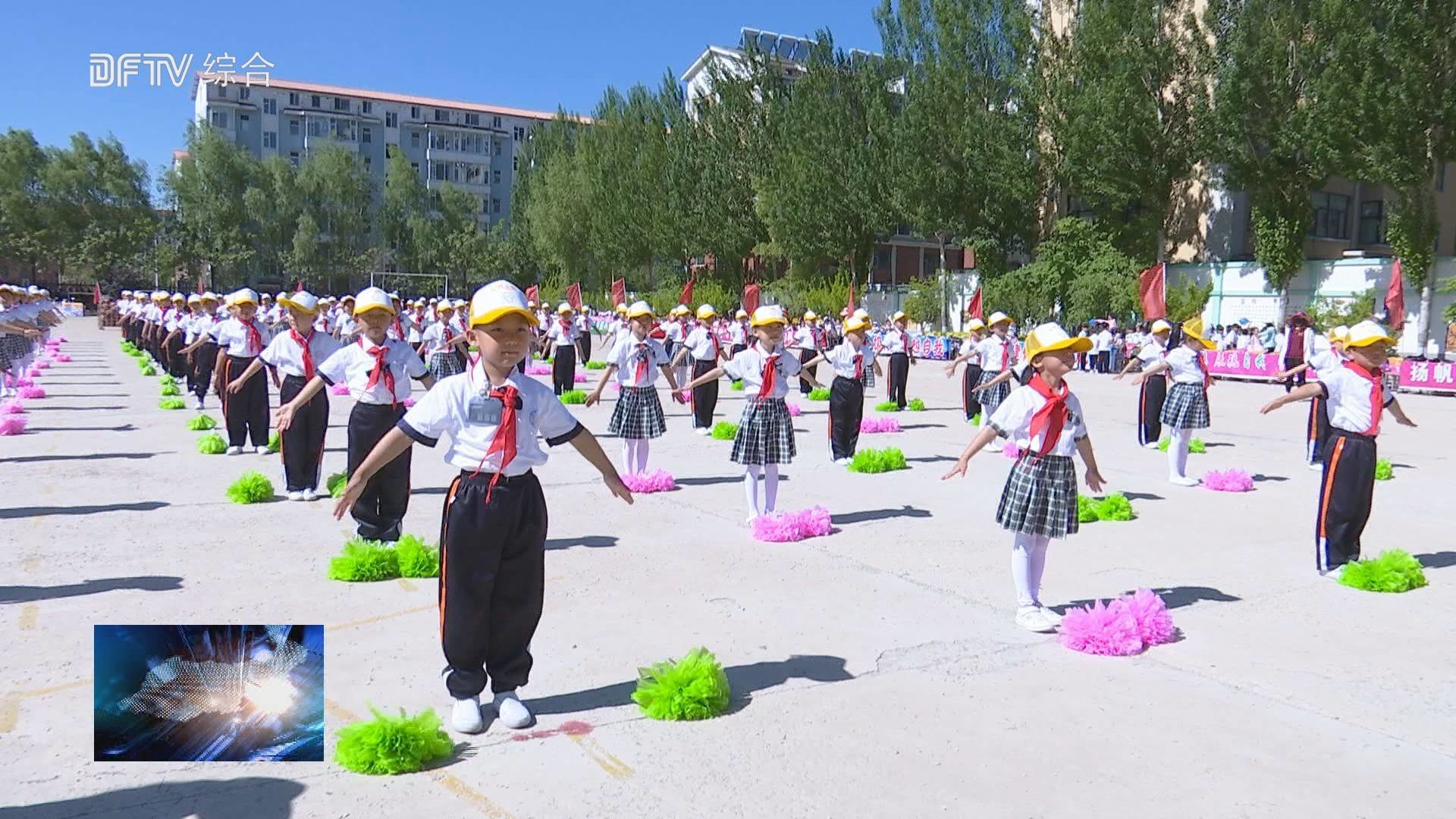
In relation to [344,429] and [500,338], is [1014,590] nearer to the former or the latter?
[500,338]

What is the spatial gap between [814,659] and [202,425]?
11.7 meters

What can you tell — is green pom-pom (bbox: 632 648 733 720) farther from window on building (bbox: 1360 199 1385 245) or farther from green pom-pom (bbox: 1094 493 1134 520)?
window on building (bbox: 1360 199 1385 245)

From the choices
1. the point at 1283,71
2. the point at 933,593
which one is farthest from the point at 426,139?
the point at 933,593

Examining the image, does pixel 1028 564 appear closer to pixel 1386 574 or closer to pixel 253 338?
pixel 1386 574

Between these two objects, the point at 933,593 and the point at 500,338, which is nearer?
the point at 500,338

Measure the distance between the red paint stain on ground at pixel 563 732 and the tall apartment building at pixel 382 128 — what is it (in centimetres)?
7600

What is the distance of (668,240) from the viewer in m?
53.4

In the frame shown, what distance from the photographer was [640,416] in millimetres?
10320

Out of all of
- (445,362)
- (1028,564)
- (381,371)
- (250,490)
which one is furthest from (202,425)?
(1028,564)

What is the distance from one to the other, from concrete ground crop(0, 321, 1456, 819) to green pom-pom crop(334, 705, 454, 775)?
0.22 ft

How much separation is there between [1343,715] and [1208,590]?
2.18m

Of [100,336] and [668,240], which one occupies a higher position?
[668,240]

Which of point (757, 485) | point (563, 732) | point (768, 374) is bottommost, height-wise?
point (563, 732)

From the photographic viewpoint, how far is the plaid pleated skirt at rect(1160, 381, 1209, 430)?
436 inches
